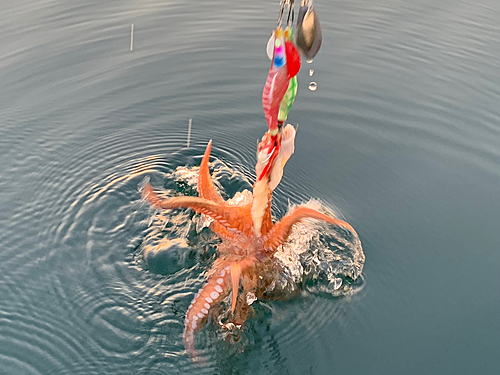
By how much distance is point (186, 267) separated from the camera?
2.72m

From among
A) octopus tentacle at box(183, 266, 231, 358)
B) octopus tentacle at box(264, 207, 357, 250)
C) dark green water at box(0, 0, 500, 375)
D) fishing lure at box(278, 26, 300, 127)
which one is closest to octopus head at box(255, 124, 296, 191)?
Result: fishing lure at box(278, 26, 300, 127)

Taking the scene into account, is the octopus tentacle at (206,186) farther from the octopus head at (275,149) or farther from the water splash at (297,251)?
the octopus head at (275,149)

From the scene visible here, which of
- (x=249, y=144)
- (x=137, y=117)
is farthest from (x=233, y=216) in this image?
(x=137, y=117)

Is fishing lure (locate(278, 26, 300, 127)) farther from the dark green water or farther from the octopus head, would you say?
the dark green water

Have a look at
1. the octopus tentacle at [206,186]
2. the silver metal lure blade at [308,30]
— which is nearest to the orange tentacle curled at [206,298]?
the octopus tentacle at [206,186]

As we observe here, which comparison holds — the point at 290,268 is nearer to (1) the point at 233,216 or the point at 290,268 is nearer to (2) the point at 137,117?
(1) the point at 233,216

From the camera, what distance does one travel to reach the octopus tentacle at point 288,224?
2.37 metres

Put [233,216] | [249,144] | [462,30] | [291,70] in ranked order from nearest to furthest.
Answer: [291,70]
[233,216]
[249,144]
[462,30]

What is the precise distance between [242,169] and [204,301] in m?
1.23

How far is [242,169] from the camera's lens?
3.40 m

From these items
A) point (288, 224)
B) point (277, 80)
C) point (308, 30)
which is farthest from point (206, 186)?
point (308, 30)

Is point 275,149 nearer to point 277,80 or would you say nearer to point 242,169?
point 277,80

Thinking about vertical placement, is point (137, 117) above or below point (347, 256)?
above

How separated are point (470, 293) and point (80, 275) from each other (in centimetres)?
216
